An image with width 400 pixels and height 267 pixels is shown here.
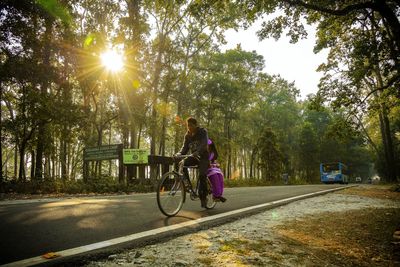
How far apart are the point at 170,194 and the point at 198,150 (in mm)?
1080

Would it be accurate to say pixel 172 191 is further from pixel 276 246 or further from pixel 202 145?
pixel 276 246

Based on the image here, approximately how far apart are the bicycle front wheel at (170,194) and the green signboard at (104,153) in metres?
11.3

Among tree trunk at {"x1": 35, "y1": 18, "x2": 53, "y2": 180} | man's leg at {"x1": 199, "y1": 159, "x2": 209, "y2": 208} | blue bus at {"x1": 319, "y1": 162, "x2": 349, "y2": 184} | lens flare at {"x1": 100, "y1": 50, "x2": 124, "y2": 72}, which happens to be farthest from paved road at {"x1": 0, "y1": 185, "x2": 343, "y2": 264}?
blue bus at {"x1": 319, "y1": 162, "x2": 349, "y2": 184}

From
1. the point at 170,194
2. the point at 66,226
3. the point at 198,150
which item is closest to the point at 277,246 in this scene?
the point at 170,194

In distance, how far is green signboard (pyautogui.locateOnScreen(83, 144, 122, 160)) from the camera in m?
16.5

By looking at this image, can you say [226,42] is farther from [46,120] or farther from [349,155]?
[349,155]

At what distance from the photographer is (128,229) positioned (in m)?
4.29

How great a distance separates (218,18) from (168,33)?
4731 millimetres

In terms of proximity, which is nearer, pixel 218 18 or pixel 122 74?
pixel 122 74

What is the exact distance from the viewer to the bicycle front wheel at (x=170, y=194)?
5.52 m

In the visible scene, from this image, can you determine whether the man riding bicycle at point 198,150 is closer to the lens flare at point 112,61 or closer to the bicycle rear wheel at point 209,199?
the bicycle rear wheel at point 209,199

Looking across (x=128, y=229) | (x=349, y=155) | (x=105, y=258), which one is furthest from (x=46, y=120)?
(x=349, y=155)

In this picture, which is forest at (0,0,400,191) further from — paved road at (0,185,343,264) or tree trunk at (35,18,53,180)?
paved road at (0,185,343,264)

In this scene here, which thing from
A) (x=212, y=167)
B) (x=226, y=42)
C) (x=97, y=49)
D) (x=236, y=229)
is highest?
(x=226, y=42)
